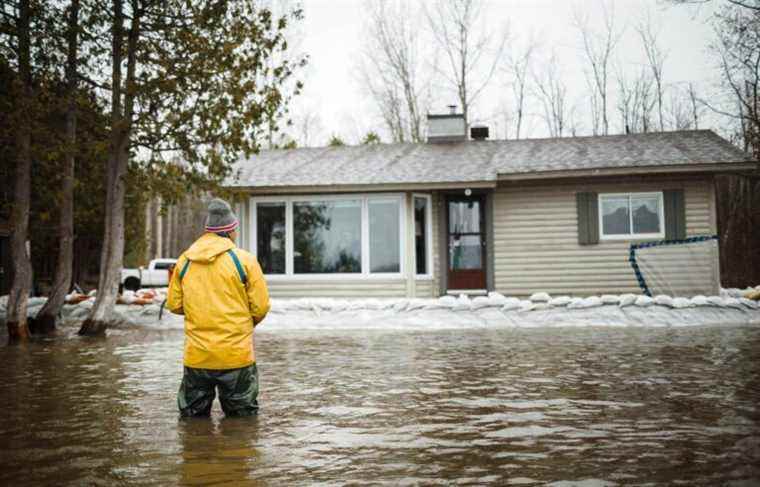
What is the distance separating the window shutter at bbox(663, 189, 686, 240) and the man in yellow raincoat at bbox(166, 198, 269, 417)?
492 inches

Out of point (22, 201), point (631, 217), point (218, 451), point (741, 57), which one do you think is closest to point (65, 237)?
point (22, 201)

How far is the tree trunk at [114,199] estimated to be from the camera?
460 inches

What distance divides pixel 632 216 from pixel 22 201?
40.7 ft

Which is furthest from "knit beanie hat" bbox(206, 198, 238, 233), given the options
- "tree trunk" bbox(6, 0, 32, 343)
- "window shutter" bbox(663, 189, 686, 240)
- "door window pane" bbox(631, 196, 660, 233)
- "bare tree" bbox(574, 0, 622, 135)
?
"bare tree" bbox(574, 0, 622, 135)

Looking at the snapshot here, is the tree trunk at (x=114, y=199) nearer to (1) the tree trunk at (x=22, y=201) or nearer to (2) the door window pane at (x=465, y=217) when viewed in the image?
(1) the tree trunk at (x=22, y=201)

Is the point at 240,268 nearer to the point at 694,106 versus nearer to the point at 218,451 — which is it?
the point at 218,451

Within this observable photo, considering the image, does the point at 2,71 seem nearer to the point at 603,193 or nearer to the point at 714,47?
the point at 603,193

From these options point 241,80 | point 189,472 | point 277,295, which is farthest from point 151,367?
point 277,295

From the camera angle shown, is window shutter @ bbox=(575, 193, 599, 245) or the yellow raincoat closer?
the yellow raincoat

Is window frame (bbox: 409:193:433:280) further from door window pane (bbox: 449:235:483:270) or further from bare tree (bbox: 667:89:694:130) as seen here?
bare tree (bbox: 667:89:694:130)

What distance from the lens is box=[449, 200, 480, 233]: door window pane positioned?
1623cm

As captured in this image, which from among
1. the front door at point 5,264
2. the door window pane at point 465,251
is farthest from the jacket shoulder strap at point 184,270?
the front door at point 5,264

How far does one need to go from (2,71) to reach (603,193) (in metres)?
12.1

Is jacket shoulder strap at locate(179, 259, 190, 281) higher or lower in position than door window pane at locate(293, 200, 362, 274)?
lower
